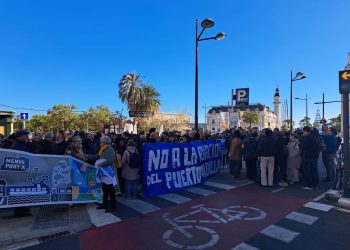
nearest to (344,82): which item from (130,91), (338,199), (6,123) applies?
(338,199)

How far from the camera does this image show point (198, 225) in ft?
18.5

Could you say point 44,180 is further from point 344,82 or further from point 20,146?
point 344,82

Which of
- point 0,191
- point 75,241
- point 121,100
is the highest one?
point 121,100

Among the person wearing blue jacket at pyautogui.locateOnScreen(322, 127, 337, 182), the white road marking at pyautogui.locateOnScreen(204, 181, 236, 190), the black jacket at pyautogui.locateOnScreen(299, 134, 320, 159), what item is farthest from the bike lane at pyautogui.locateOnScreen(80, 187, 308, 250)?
the person wearing blue jacket at pyautogui.locateOnScreen(322, 127, 337, 182)

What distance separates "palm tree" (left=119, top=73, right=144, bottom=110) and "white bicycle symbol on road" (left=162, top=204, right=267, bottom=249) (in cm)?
3553

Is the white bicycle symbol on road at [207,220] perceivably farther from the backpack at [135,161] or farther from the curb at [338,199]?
the curb at [338,199]

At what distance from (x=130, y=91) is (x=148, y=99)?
9.95 feet

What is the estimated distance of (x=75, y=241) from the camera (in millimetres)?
4914

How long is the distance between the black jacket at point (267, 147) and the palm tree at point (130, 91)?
3346 cm

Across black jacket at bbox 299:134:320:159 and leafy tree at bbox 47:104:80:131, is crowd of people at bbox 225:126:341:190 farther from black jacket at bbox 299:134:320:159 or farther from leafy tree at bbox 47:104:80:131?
leafy tree at bbox 47:104:80:131

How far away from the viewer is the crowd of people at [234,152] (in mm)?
6934

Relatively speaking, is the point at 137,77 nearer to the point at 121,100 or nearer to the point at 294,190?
the point at 121,100

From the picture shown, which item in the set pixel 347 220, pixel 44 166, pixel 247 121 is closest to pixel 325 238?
pixel 347 220

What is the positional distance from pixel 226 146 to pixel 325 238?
29.2 feet
